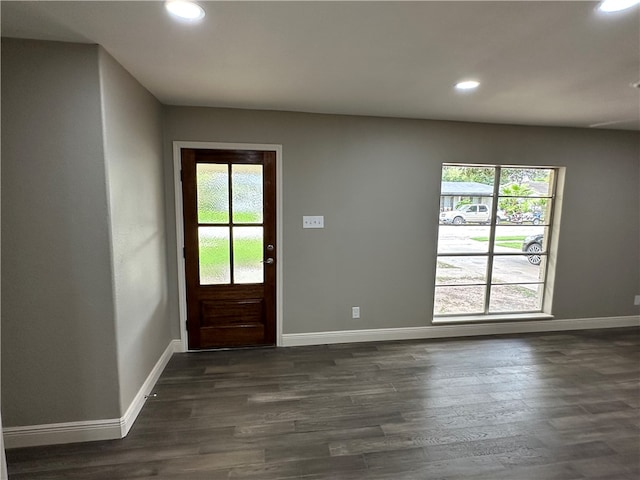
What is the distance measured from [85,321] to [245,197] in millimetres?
1671

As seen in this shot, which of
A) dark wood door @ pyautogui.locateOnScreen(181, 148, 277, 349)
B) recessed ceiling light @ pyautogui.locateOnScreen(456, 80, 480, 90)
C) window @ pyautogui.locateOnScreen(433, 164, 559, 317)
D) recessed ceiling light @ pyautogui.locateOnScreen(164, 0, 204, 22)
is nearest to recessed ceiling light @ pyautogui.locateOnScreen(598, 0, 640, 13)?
recessed ceiling light @ pyautogui.locateOnScreen(456, 80, 480, 90)

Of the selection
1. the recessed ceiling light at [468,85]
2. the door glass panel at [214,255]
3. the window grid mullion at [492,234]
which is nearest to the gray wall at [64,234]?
the door glass panel at [214,255]

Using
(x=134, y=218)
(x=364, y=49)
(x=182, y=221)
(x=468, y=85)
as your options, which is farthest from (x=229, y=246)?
(x=468, y=85)

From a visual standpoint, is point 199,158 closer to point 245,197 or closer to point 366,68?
point 245,197

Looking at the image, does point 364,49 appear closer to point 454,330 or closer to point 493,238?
point 493,238

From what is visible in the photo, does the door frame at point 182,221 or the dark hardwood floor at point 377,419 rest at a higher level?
the door frame at point 182,221

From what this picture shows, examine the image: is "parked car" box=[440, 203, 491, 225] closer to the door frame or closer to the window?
the window

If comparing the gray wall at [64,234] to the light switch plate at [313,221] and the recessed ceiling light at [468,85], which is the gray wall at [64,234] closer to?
the light switch plate at [313,221]

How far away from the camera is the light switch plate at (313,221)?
3268 millimetres

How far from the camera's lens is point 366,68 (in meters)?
2.04

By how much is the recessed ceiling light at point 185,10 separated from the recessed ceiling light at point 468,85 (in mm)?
1767

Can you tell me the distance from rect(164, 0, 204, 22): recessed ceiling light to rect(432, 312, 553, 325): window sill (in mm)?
3463

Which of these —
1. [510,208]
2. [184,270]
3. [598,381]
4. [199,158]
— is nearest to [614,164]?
[510,208]

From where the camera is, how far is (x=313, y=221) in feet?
10.8
